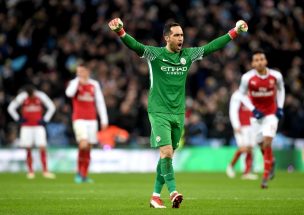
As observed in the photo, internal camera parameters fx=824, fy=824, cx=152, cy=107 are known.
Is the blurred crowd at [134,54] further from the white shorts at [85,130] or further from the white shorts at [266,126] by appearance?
the white shorts at [266,126]

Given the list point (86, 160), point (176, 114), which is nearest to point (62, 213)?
point (176, 114)

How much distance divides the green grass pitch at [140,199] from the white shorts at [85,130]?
191 centimetres

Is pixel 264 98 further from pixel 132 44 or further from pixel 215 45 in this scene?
pixel 132 44

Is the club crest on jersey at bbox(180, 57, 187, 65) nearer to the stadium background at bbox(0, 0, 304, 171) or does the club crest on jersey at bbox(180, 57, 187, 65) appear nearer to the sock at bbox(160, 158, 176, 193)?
the sock at bbox(160, 158, 176, 193)

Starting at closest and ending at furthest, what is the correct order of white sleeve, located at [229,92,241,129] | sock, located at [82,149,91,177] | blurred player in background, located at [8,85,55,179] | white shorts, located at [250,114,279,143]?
white shorts, located at [250,114,279,143], sock, located at [82,149,91,177], white sleeve, located at [229,92,241,129], blurred player in background, located at [8,85,55,179]

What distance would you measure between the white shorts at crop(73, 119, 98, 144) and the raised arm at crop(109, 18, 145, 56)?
897 centimetres

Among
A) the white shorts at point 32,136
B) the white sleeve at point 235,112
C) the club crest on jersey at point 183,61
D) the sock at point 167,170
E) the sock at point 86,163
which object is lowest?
the sock at point 86,163

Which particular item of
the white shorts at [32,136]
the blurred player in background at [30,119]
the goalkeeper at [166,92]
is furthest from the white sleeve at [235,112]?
the goalkeeper at [166,92]

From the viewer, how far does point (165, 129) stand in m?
12.5

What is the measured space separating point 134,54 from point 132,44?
59.1 feet

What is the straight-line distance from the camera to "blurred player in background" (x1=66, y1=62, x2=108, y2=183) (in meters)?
21.2

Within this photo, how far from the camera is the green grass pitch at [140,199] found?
1179 centimetres

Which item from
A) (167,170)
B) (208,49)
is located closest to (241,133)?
(208,49)

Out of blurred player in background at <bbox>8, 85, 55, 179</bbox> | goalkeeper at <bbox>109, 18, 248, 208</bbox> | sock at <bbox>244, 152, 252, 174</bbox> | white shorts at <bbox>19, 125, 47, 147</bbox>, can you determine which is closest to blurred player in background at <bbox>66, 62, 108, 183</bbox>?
blurred player in background at <bbox>8, 85, 55, 179</bbox>
